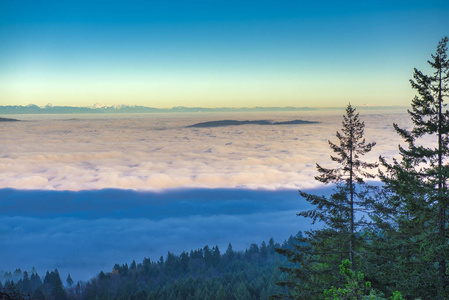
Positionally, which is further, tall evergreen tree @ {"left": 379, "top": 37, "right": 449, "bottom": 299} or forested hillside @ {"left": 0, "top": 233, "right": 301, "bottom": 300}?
forested hillside @ {"left": 0, "top": 233, "right": 301, "bottom": 300}

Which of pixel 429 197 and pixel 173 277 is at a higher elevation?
pixel 429 197

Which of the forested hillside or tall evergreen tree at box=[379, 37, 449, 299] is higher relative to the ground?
tall evergreen tree at box=[379, 37, 449, 299]

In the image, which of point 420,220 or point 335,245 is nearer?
point 420,220

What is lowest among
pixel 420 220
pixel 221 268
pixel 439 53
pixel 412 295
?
pixel 221 268

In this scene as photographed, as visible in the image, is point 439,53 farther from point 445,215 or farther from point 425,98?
point 445,215

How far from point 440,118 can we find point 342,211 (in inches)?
252

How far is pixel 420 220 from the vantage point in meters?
19.0

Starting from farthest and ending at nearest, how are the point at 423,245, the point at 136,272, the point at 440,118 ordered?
1. the point at 136,272
2. the point at 440,118
3. the point at 423,245

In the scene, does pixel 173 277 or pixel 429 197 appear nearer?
pixel 429 197

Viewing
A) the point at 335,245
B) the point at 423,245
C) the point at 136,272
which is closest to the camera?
the point at 423,245

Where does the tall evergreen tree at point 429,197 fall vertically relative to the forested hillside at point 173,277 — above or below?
above

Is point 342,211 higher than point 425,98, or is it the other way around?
point 425,98

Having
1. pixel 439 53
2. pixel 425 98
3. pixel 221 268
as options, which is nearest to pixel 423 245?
pixel 425 98

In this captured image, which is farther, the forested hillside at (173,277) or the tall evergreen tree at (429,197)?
the forested hillside at (173,277)
